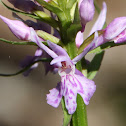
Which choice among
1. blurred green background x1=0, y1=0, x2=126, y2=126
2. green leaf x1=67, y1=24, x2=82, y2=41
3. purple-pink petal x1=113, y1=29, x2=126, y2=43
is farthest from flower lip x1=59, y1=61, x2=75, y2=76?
blurred green background x1=0, y1=0, x2=126, y2=126

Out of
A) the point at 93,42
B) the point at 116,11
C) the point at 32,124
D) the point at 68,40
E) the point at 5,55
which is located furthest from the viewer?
the point at 116,11

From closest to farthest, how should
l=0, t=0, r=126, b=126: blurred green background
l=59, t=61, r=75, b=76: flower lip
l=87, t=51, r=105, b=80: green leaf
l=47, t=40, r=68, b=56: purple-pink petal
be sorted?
1. l=47, t=40, r=68, b=56: purple-pink petal
2. l=59, t=61, r=75, b=76: flower lip
3. l=87, t=51, r=105, b=80: green leaf
4. l=0, t=0, r=126, b=126: blurred green background

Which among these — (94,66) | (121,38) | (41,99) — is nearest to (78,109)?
(94,66)

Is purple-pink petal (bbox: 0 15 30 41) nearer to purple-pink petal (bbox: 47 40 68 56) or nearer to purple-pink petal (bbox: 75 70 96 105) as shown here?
purple-pink petal (bbox: 47 40 68 56)

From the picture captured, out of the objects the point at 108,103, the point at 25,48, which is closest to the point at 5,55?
the point at 25,48

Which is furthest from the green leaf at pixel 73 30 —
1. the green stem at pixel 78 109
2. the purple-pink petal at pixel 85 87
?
the purple-pink petal at pixel 85 87

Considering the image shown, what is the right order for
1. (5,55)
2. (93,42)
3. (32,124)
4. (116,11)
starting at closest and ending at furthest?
1. (93,42)
2. (32,124)
3. (5,55)
4. (116,11)

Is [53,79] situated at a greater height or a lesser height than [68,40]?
lesser

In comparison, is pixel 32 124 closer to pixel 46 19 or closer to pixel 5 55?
pixel 5 55

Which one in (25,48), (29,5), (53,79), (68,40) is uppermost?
(29,5)
